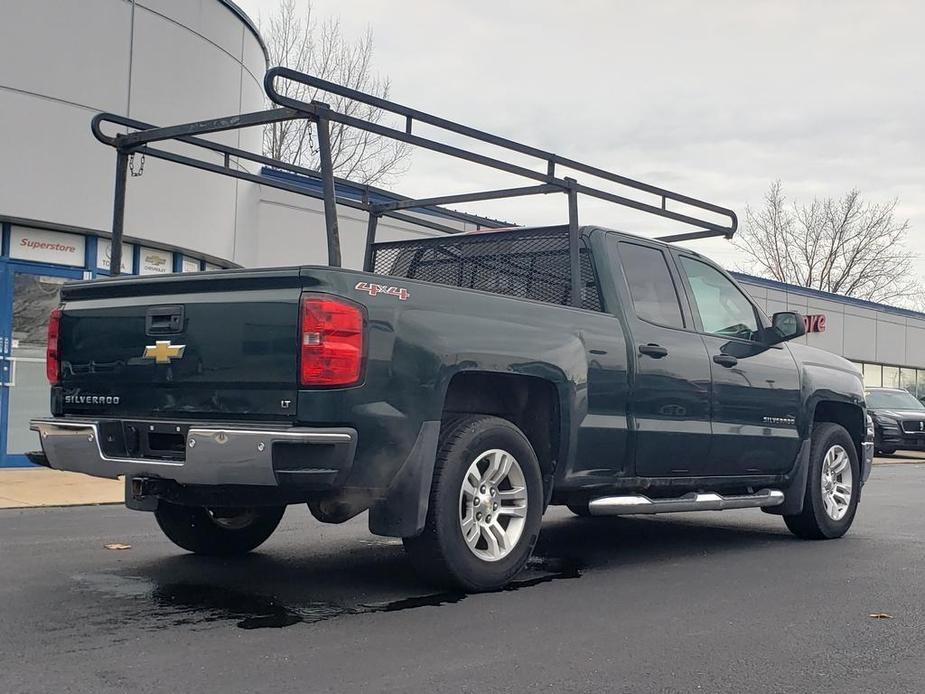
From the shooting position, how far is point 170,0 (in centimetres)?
1477

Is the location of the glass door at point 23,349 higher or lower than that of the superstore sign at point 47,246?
lower

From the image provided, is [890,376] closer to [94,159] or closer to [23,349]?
[94,159]

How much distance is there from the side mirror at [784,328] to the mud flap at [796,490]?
0.84m

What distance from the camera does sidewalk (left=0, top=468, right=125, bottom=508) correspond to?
32.8 ft

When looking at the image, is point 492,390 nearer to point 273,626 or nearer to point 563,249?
point 563,249

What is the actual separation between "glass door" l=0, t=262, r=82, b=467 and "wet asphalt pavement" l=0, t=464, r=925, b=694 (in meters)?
6.03

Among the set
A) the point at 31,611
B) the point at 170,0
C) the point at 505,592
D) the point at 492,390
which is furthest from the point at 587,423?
the point at 170,0

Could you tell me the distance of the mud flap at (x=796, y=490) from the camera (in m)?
7.91

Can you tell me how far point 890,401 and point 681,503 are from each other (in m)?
19.3

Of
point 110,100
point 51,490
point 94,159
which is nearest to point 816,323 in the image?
point 110,100

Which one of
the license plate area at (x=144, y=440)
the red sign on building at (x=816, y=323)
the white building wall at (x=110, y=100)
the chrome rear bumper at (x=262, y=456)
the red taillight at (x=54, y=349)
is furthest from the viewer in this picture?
the red sign on building at (x=816, y=323)

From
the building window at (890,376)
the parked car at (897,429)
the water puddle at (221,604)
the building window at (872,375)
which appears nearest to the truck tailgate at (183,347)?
the water puddle at (221,604)

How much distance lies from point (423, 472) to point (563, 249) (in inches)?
88.8

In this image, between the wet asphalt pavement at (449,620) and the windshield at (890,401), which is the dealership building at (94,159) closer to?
the wet asphalt pavement at (449,620)
